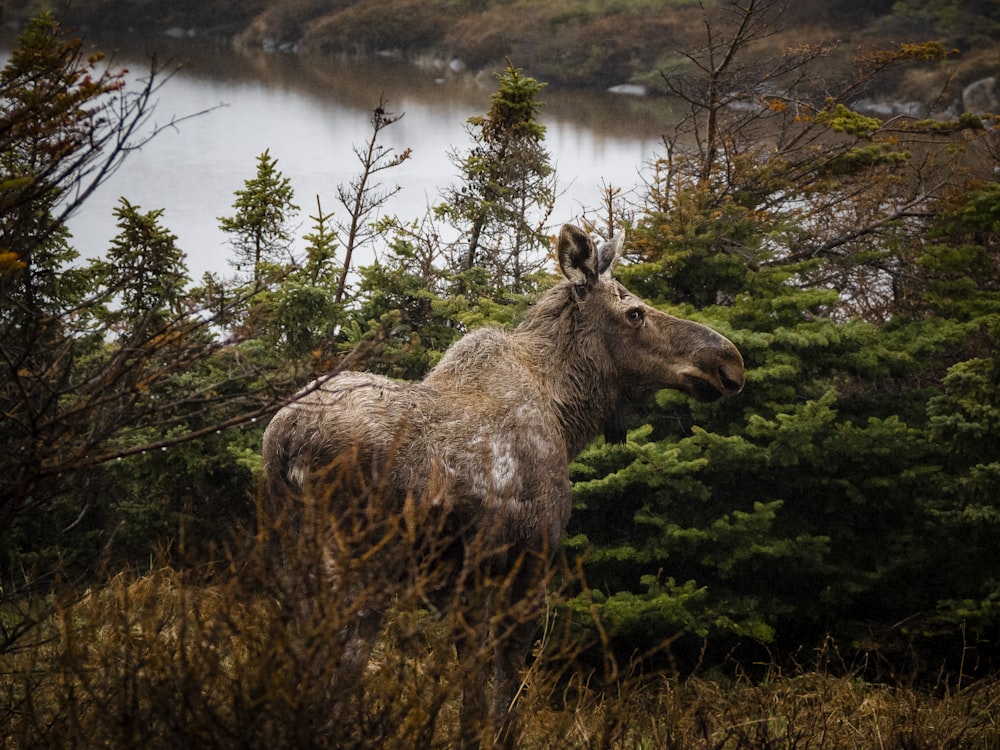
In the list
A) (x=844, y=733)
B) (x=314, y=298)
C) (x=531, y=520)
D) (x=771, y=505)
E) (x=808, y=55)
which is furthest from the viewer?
(x=808, y=55)

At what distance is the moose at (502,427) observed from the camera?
384 cm

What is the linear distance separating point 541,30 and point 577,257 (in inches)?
853

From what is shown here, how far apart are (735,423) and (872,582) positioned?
159cm

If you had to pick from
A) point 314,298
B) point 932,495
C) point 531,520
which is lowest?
point 932,495

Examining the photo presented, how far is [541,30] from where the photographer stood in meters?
24.8

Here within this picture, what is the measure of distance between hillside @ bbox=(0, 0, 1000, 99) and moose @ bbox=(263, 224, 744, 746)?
19304 millimetres

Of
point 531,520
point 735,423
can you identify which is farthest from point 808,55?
point 531,520

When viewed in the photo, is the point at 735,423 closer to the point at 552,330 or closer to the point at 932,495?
the point at 932,495

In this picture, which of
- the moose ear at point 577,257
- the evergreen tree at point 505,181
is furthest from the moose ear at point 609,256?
the evergreen tree at point 505,181

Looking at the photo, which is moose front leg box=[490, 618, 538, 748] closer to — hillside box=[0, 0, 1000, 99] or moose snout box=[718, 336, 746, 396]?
moose snout box=[718, 336, 746, 396]

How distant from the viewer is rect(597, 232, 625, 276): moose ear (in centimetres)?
512

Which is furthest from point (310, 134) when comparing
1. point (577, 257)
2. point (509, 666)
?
point (509, 666)

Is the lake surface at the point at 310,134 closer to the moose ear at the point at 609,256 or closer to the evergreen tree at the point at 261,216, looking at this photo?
the evergreen tree at the point at 261,216

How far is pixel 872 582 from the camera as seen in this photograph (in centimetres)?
726
